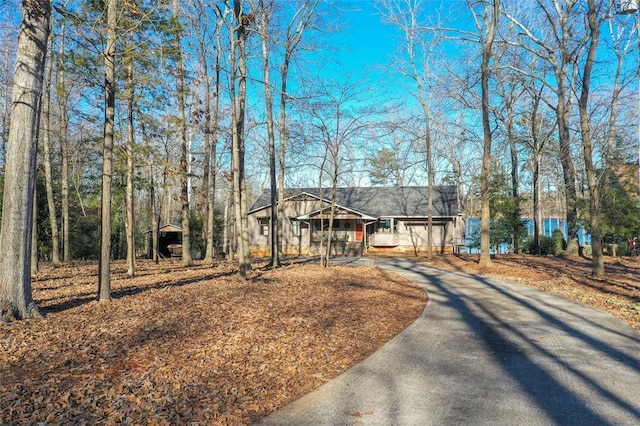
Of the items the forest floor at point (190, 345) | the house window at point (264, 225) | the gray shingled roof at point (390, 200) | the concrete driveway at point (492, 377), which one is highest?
the gray shingled roof at point (390, 200)

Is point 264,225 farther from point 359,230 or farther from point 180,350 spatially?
point 180,350

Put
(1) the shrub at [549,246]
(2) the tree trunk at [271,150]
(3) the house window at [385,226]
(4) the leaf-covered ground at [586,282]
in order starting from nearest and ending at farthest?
(4) the leaf-covered ground at [586,282] → (2) the tree trunk at [271,150] → (1) the shrub at [549,246] → (3) the house window at [385,226]

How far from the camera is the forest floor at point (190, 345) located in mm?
3713

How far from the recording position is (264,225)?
95.5ft

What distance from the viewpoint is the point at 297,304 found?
8.50 m

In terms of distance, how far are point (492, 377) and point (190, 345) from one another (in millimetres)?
3663

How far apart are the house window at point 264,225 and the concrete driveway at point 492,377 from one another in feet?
71.1

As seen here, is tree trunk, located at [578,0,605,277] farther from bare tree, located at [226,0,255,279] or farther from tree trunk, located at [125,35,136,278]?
tree trunk, located at [125,35,136,278]

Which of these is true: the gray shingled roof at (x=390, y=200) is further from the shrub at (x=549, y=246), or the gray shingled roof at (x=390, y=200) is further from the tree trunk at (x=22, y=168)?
the tree trunk at (x=22, y=168)

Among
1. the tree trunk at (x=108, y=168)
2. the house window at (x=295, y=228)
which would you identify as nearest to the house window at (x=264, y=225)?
the house window at (x=295, y=228)

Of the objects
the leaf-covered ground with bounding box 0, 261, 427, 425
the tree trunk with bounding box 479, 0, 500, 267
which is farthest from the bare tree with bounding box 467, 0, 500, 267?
the leaf-covered ground with bounding box 0, 261, 427, 425

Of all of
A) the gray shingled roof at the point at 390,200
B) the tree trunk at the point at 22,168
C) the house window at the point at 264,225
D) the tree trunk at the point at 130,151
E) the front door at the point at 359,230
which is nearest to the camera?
the tree trunk at the point at 22,168

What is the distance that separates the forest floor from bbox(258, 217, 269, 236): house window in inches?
709

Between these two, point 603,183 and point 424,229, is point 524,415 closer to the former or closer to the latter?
point 603,183
